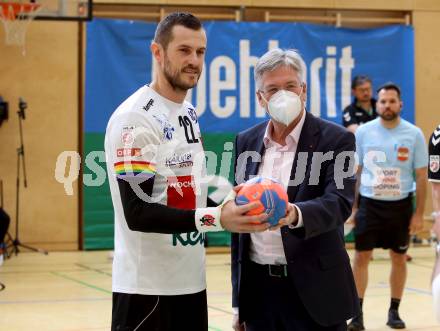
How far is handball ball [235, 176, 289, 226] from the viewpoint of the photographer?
10.7ft

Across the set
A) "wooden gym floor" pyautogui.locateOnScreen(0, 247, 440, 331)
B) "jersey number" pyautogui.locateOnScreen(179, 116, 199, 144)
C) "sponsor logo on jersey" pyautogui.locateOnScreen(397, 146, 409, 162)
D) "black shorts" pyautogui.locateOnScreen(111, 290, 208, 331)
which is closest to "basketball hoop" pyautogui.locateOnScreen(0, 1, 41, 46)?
"wooden gym floor" pyautogui.locateOnScreen(0, 247, 440, 331)

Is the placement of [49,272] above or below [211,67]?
below

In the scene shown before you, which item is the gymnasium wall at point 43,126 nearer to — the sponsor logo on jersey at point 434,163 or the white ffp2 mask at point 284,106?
the sponsor logo on jersey at point 434,163

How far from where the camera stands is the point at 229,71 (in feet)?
42.8

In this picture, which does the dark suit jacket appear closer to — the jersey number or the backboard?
the jersey number

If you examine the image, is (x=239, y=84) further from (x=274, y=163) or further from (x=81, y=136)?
(x=274, y=163)

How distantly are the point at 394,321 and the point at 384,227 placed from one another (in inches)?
39.5

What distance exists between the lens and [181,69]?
3738 millimetres

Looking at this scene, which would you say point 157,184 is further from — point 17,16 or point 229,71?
point 229,71

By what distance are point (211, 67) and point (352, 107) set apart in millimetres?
2777

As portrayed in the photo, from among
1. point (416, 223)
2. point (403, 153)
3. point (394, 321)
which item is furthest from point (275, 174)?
point (403, 153)

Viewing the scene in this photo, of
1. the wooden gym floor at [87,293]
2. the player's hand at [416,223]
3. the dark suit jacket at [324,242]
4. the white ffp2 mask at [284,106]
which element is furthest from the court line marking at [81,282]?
the white ffp2 mask at [284,106]

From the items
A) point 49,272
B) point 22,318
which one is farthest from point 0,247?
point 22,318

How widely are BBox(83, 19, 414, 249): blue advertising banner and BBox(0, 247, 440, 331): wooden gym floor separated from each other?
1.43 m
